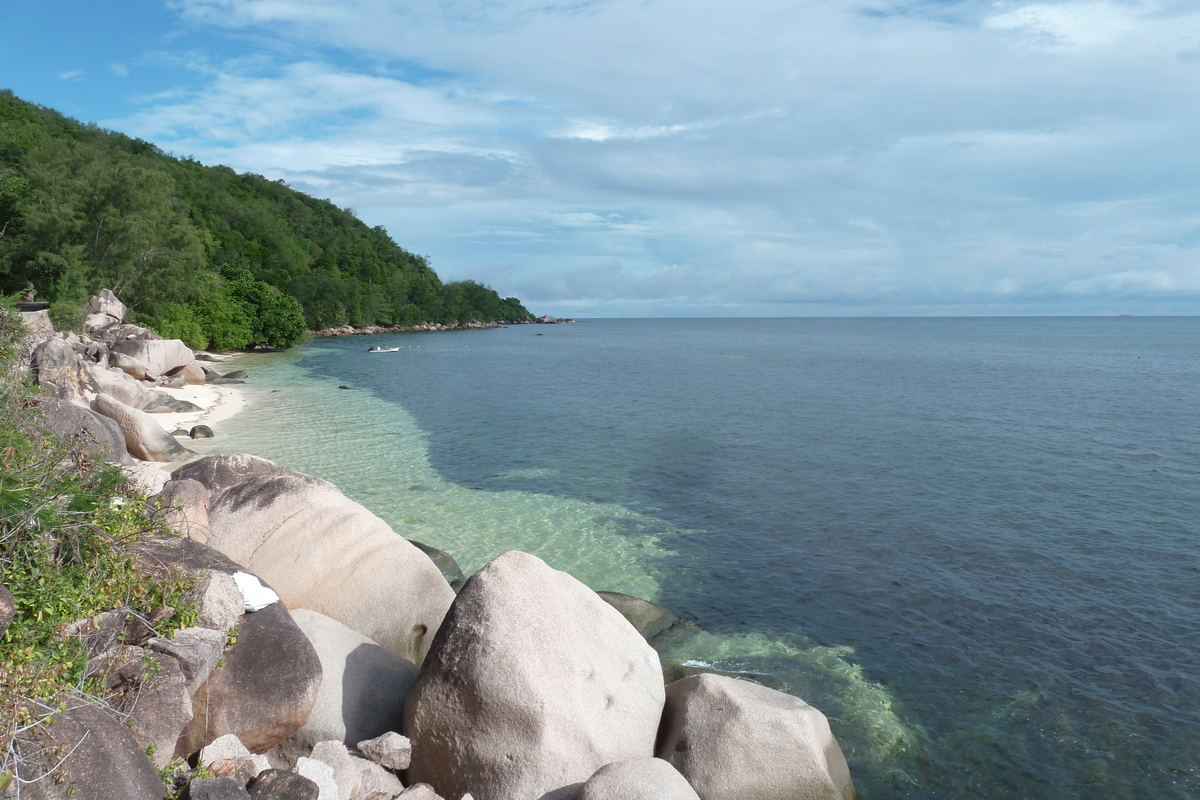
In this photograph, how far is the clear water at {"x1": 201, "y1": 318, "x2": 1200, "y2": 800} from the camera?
9.85 meters

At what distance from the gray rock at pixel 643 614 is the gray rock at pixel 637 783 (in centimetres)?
500

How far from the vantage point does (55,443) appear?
8500 mm

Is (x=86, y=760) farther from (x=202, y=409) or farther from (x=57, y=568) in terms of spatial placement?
(x=202, y=409)

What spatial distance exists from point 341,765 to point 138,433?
53.9 ft

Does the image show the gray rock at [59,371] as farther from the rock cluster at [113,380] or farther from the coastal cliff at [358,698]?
the coastal cliff at [358,698]

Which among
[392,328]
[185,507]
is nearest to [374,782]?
[185,507]

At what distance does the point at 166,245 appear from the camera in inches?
2267

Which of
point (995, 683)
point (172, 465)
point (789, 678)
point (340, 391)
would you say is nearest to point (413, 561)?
point (789, 678)

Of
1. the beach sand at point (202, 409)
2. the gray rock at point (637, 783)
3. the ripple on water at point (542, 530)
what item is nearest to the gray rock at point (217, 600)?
the gray rock at point (637, 783)

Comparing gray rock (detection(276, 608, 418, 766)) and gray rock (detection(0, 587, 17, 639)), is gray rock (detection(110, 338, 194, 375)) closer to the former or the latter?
gray rock (detection(276, 608, 418, 766))

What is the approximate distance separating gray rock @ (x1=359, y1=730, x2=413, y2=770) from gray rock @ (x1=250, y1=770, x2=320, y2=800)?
52.7 inches

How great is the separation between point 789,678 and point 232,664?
25.0 feet

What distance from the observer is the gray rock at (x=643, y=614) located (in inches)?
477

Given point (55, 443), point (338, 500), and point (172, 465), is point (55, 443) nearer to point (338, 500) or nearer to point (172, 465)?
point (338, 500)
